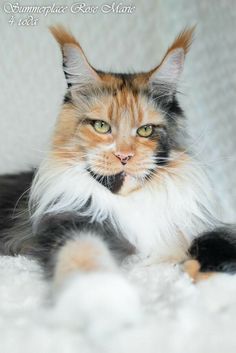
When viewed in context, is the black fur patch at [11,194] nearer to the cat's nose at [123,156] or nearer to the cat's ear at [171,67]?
the cat's nose at [123,156]

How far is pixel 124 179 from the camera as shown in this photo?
1.27 m

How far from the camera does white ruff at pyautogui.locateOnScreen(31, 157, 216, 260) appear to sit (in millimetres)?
1307

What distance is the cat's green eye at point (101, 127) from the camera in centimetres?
128

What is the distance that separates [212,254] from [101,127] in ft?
1.36

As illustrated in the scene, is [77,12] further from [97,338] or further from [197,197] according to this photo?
[97,338]

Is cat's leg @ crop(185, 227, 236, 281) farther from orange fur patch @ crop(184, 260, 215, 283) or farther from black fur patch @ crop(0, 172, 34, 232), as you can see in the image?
black fur patch @ crop(0, 172, 34, 232)

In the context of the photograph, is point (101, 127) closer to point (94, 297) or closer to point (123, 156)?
point (123, 156)

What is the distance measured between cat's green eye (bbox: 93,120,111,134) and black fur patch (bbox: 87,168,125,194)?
0.10 m

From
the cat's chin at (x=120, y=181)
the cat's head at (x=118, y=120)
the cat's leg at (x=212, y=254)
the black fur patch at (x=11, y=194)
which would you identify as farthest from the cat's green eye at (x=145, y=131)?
the black fur patch at (x=11, y=194)

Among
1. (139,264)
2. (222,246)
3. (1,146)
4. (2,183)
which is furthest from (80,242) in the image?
(1,146)

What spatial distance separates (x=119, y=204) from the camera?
4.32 feet

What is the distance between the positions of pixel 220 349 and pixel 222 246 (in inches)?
15.8

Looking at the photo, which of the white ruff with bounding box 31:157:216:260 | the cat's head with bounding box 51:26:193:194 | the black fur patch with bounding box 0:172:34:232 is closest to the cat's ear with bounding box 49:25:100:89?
the cat's head with bounding box 51:26:193:194

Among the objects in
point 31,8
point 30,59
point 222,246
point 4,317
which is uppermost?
point 31,8
